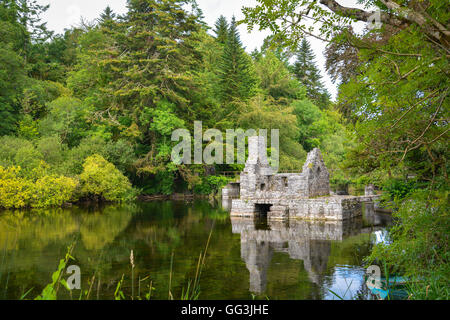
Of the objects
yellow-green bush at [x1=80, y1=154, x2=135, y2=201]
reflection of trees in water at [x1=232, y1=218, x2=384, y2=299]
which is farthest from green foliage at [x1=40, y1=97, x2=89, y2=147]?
→ reflection of trees in water at [x1=232, y1=218, x2=384, y2=299]

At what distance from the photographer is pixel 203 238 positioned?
1355cm

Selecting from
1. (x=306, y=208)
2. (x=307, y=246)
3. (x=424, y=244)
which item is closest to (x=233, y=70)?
(x=306, y=208)

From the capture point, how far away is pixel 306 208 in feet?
57.6

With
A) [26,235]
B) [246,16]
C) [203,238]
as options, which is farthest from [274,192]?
[246,16]

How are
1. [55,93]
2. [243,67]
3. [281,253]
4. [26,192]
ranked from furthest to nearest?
[243,67] → [55,93] → [26,192] → [281,253]

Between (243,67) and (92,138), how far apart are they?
17.0 m

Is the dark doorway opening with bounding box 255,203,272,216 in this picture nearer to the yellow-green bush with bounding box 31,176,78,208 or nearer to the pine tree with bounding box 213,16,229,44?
the yellow-green bush with bounding box 31,176,78,208

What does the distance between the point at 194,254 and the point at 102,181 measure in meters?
16.3

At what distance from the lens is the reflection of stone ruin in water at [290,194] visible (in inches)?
681

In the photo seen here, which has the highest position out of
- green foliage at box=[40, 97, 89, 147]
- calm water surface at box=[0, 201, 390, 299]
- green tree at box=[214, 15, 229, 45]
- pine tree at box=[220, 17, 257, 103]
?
green tree at box=[214, 15, 229, 45]

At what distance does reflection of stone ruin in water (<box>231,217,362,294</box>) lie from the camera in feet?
30.0

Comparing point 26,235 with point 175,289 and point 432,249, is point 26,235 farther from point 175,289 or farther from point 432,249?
point 432,249

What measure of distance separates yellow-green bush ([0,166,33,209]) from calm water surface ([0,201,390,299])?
8.93 ft

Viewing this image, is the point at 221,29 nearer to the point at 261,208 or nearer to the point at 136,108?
the point at 136,108
